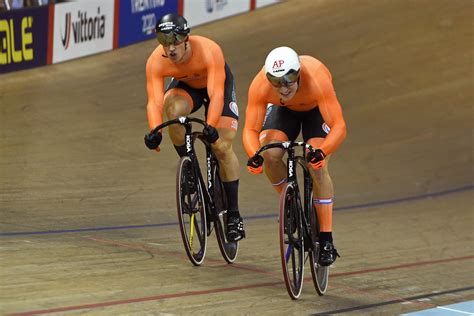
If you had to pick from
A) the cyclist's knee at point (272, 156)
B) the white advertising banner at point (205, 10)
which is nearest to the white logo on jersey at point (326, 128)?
the cyclist's knee at point (272, 156)

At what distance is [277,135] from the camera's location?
4.65 metres

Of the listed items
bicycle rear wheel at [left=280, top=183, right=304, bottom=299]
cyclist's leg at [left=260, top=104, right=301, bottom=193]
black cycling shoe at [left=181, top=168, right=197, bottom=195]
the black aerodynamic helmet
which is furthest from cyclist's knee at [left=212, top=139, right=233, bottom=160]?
bicycle rear wheel at [left=280, top=183, right=304, bottom=299]

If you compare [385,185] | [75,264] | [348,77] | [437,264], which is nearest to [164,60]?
[75,264]

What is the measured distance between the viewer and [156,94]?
4934 mm

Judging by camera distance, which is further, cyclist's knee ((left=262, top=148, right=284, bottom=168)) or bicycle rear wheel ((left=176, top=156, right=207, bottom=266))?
bicycle rear wheel ((left=176, top=156, right=207, bottom=266))

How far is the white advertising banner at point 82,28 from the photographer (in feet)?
38.6

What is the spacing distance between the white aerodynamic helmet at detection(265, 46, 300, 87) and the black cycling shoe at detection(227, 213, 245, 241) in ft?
3.61

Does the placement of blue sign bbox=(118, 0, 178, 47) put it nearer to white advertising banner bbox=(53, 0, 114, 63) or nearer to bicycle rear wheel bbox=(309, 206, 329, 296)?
white advertising banner bbox=(53, 0, 114, 63)

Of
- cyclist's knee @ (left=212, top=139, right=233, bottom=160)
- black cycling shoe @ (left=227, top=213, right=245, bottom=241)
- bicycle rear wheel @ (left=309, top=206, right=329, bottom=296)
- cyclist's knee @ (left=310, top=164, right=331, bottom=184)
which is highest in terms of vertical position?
cyclist's knee @ (left=310, top=164, right=331, bottom=184)

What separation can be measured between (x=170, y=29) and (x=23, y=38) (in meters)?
6.93

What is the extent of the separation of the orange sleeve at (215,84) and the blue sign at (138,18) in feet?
25.2

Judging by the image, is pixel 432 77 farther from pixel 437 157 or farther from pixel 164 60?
pixel 164 60

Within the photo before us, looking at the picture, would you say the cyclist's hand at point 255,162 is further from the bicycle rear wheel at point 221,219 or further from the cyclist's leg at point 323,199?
the bicycle rear wheel at point 221,219

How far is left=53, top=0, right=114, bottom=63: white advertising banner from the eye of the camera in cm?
1176
